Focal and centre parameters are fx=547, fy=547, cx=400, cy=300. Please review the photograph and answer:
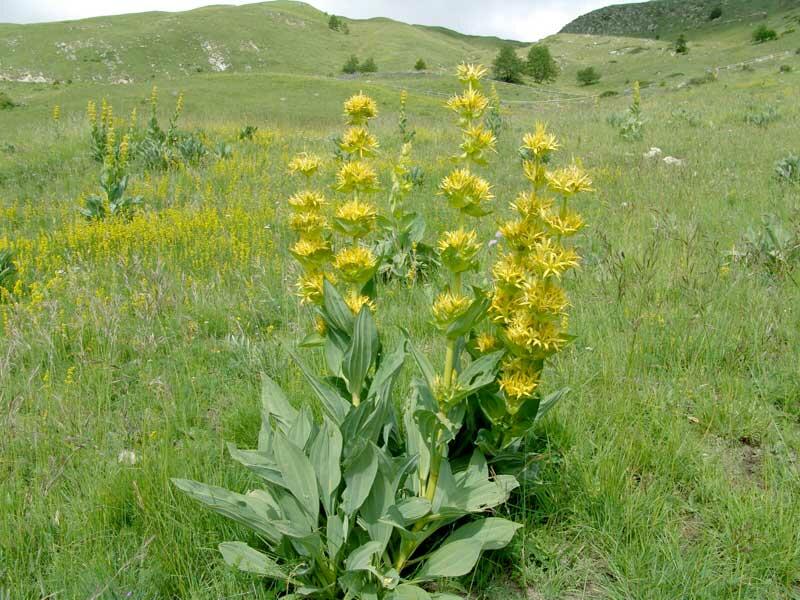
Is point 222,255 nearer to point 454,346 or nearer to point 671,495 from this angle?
point 454,346

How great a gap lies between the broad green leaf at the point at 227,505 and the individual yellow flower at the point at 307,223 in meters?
0.95

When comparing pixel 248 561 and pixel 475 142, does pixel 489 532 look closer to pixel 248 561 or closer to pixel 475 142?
pixel 248 561

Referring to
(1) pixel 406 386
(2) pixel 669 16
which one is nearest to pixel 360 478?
(1) pixel 406 386

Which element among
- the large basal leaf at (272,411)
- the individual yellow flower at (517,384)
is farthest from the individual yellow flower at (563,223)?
the large basal leaf at (272,411)

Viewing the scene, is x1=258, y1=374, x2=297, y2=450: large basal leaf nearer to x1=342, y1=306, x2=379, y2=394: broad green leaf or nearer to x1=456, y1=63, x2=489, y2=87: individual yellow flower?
x1=342, y1=306, x2=379, y2=394: broad green leaf

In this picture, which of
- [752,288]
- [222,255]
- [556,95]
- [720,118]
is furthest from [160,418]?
[556,95]

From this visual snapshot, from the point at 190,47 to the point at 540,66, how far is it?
40.7 m

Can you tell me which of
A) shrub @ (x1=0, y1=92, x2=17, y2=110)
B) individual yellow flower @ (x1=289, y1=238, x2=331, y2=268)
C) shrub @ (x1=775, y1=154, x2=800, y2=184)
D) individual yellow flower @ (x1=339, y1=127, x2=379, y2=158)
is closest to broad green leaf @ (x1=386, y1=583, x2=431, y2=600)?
individual yellow flower @ (x1=289, y1=238, x2=331, y2=268)

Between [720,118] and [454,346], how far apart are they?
14393mm

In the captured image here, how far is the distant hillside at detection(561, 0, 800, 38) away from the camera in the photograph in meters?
77.2

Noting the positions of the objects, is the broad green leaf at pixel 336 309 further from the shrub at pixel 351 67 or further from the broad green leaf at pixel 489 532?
the shrub at pixel 351 67

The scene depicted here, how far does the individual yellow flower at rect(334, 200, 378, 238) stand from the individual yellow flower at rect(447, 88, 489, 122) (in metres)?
0.48

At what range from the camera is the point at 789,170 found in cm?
709

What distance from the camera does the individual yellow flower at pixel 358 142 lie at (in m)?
2.09
